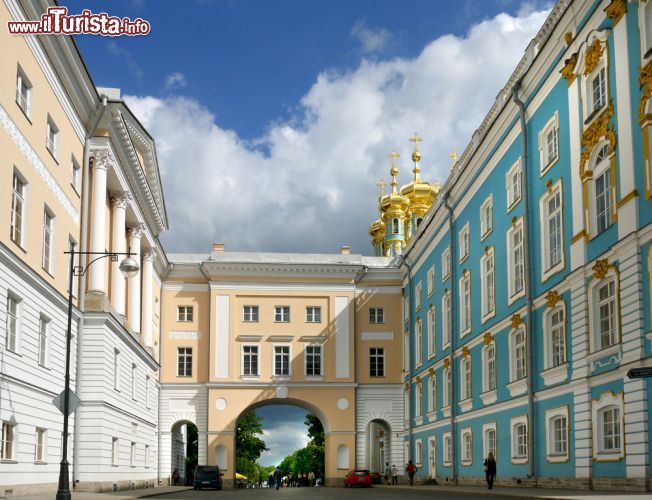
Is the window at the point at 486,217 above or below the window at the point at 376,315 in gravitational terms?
above

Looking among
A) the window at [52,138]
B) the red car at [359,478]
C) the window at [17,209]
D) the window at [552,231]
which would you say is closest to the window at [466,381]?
the red car at [359,478]

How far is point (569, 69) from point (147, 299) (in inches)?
1054

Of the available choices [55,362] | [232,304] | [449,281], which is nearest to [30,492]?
[55,362]

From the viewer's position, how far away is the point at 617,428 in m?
22.9

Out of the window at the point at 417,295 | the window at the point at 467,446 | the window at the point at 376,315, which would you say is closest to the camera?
the window at the point at 467,446

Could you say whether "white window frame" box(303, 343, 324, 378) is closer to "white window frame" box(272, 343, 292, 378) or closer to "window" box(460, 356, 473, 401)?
"white window frame" box(272, 343, 292, 378)

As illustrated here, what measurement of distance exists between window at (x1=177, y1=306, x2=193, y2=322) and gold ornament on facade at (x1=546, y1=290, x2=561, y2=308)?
31213mm

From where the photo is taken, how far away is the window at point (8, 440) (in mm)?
23828

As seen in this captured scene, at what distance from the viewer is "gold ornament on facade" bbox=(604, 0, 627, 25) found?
883 inches

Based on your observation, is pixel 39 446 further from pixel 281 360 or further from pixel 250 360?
pixel 281 360

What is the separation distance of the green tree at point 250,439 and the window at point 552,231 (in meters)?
61.7

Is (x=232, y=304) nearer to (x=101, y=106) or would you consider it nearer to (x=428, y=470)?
(x=428, y=470)

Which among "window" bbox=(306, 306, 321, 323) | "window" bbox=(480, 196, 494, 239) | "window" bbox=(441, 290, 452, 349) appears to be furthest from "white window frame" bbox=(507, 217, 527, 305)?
"window" bbox=(306, 306, 321, 323)

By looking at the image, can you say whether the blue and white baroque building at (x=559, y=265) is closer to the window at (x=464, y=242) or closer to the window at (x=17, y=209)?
the window at (x=464, y=242)
